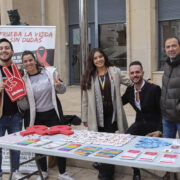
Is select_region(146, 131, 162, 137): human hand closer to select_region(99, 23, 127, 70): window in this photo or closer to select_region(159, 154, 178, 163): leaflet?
select_region(159, 154, 178, 163): leaflet

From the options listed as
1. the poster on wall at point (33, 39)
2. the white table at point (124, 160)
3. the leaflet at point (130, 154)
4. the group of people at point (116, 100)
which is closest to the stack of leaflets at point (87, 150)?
the white table at point (124, 160)

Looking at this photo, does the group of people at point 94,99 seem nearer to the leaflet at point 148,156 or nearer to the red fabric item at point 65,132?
the red fabric item at point 65,132

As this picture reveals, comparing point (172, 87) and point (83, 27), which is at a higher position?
point (83, 27)

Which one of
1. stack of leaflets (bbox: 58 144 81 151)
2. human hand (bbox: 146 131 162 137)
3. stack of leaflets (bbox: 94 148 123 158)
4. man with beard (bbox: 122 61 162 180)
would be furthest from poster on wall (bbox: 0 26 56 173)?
stack of leaflets (bbox: 94 148 123 158)

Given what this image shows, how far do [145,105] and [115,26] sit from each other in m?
7.28

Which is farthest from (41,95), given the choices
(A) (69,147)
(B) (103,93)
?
(A) (69,147)

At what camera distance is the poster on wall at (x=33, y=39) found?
4.75 meters

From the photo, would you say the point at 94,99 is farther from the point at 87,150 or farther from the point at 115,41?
the point at 115,41

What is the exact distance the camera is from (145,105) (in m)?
3.34

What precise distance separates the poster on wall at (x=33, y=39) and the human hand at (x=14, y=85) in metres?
1.39

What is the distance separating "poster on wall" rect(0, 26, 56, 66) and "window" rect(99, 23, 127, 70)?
5.60 m

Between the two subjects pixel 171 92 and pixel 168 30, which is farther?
pixel 168 30

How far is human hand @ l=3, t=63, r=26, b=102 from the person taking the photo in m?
3.30

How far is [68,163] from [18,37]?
7.09 ft
